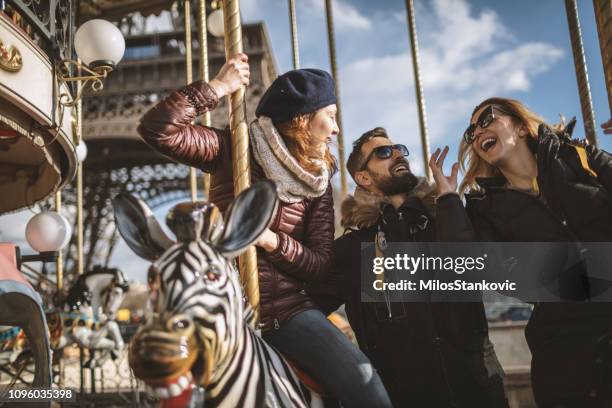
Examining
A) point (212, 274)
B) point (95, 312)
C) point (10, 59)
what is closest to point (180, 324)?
point (212, 274)

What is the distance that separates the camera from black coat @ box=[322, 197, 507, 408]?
214cm

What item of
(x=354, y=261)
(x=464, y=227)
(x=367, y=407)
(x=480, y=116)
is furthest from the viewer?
(x=354, y=261)

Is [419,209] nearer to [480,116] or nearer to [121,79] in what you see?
[480,116]

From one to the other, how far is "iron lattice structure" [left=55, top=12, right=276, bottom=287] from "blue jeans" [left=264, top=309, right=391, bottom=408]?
733 inches

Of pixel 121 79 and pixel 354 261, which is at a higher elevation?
pixel 121 79

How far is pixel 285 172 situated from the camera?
6.22 feet

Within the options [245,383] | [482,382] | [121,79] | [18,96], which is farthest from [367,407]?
[121,79]

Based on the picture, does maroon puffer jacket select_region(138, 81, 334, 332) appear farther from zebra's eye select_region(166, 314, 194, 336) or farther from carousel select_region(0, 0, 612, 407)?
zebra's eye select_region(166, 314, 194, 336)

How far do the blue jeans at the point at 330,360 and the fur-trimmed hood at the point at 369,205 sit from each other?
82 centimetres

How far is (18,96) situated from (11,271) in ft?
4.11

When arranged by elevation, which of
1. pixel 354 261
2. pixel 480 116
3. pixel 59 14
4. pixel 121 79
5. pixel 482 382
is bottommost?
pixel 482 382

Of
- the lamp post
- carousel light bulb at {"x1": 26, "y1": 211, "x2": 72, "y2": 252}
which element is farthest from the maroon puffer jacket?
carousel light bulb at {"x1": 26, "y1": 211, "x2": 72, "y2": 252}

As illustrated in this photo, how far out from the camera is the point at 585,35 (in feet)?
9.55

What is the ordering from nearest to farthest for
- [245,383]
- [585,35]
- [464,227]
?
[245,383] < [464,227] < [585,35]
